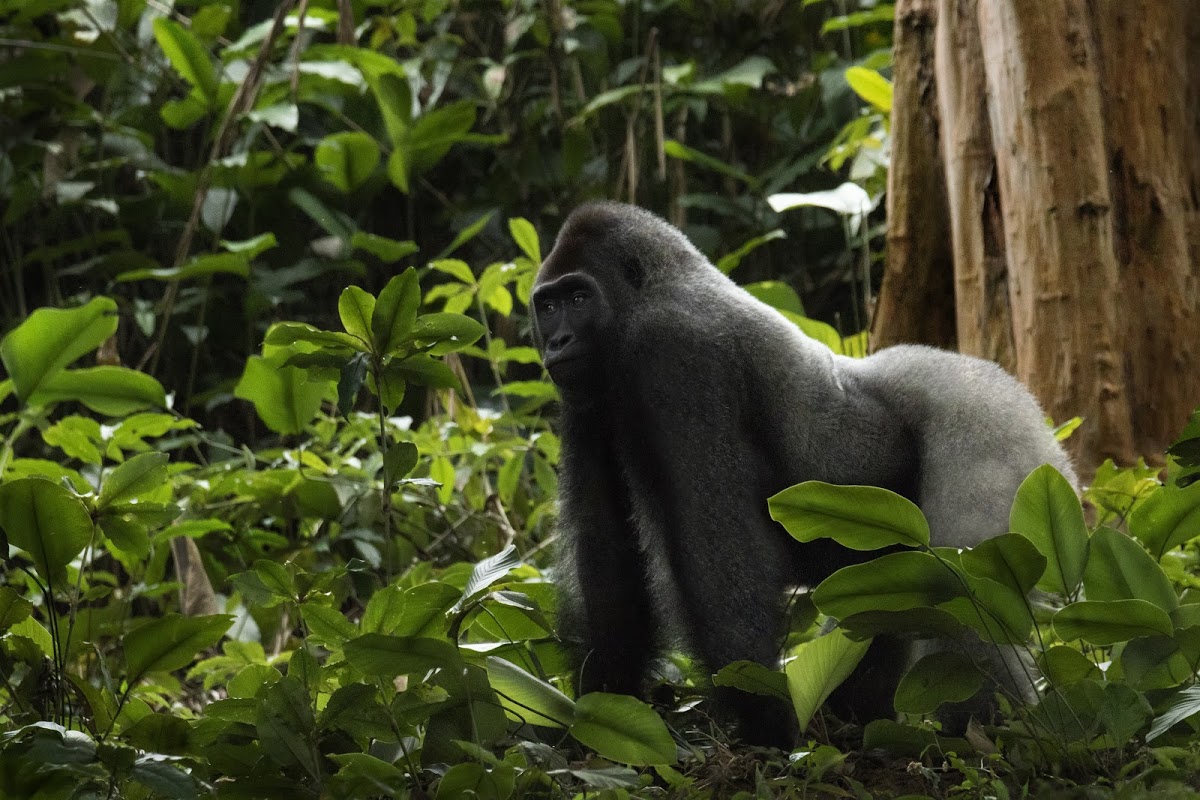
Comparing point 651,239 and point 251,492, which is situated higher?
point 651,239

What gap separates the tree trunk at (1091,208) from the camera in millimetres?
3838

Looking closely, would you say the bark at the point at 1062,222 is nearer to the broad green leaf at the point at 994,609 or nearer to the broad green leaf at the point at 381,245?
the broad green leaf at the point at 994,609

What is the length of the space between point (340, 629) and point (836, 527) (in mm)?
878

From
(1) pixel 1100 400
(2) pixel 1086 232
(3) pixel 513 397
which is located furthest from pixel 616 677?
(3) pixel 513 397

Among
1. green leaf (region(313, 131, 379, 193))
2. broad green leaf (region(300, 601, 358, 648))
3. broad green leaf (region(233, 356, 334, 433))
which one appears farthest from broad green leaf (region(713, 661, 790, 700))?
green leaf (region(313, 131, 379, 193))

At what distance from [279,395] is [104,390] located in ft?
2.06

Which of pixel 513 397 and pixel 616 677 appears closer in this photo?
pixel 616 677

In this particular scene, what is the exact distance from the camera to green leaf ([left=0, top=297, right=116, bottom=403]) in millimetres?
3643

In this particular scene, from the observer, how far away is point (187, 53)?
636 centimetres

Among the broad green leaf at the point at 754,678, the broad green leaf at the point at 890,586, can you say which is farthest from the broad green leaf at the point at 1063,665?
the broad green leaf at the point at 754,678

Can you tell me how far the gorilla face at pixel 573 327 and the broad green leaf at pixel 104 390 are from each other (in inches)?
58.0

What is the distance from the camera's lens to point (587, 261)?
312 cm

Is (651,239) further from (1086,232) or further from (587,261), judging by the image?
(1086,232)

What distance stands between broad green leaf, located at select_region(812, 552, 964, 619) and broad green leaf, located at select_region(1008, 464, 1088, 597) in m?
0.18
